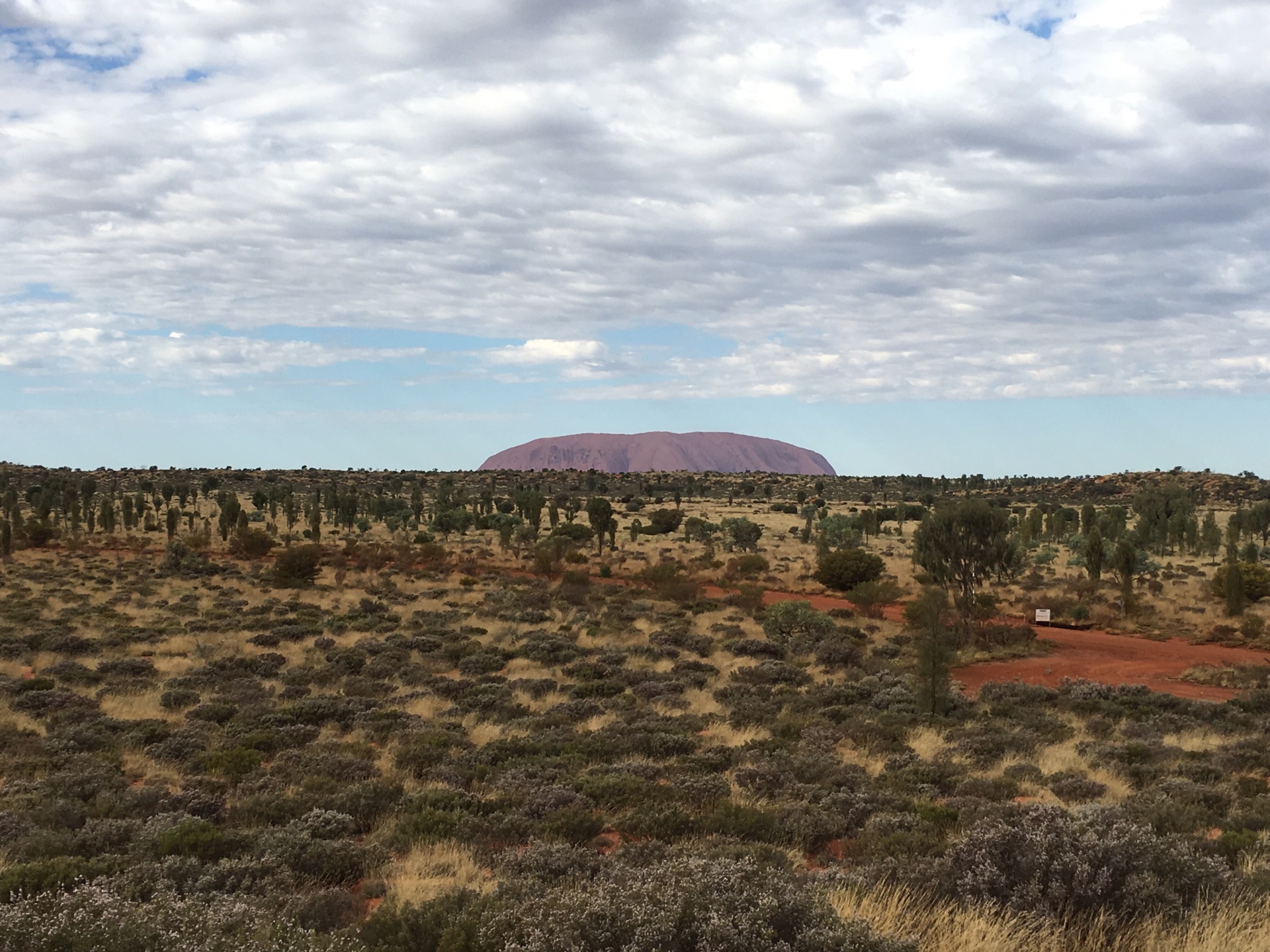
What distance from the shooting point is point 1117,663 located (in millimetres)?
24516

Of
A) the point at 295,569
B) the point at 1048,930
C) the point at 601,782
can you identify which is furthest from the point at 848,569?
the point at 1048,930

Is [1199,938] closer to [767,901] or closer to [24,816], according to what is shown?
[767,901]

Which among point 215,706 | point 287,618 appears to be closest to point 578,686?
point 215,706

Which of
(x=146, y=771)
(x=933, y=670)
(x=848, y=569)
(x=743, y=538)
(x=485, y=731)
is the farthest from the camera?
(x=743, y=538)

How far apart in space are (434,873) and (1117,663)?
22.4m

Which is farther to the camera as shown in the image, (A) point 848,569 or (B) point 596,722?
(A) point 848,569

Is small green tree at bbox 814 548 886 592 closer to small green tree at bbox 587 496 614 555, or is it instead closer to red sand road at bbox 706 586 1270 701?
red sand road at bbox 706 586 1270 701

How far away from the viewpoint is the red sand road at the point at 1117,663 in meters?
22.2

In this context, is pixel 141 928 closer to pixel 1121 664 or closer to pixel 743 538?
pixel 1121 664

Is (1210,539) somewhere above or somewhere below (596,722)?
above

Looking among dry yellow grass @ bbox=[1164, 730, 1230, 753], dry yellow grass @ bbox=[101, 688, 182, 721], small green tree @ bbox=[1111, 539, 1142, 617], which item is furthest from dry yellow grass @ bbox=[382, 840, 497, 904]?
small green tree @ bbox=[1111, 539, 1142, 617]

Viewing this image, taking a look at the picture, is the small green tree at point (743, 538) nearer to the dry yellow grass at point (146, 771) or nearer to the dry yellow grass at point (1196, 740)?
the dry yellow grass at point (1196, 740)

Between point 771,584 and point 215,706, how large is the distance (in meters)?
28.2

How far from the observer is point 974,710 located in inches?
717
